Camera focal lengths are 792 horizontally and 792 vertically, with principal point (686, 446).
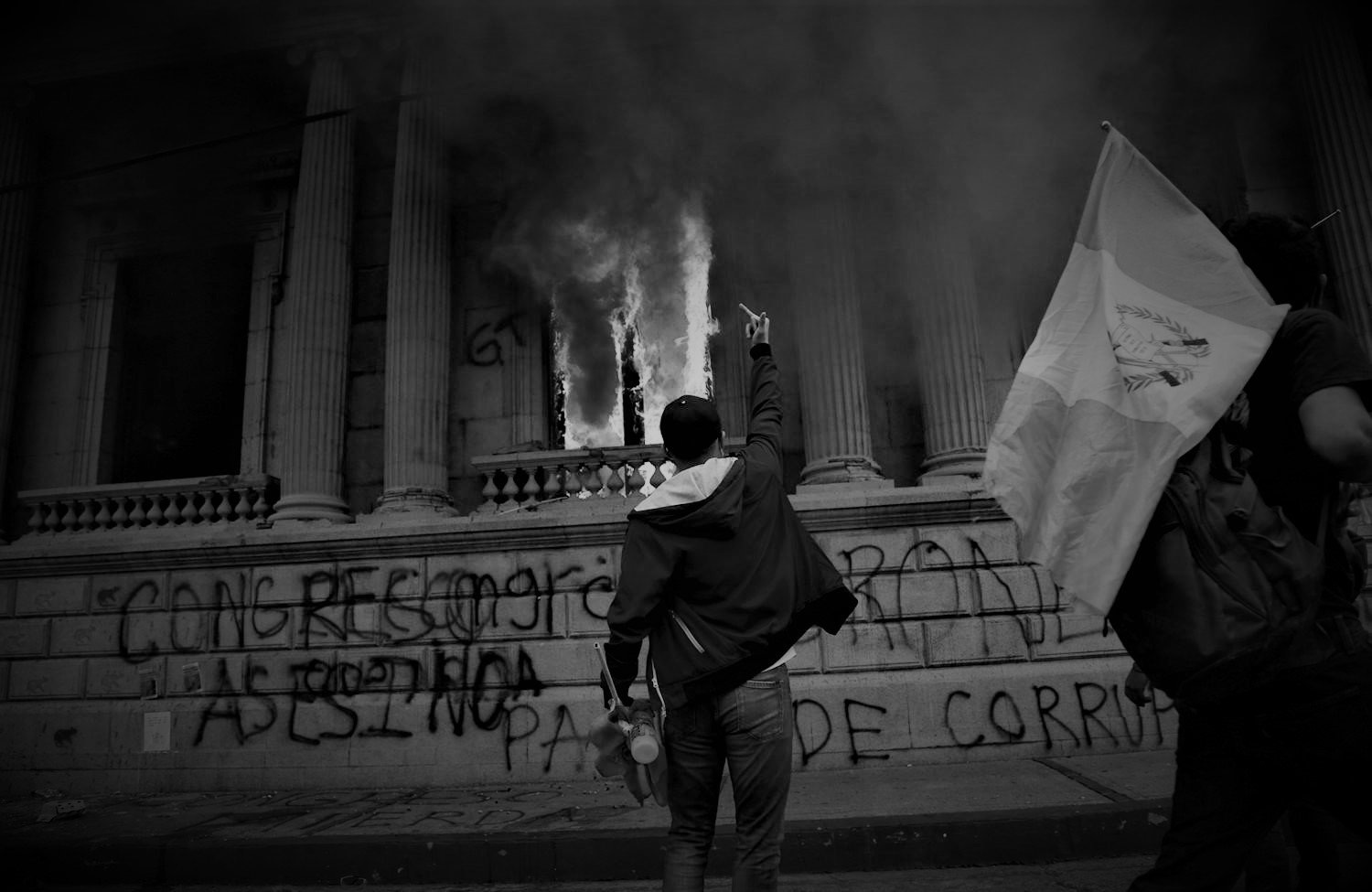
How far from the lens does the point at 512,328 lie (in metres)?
8.06

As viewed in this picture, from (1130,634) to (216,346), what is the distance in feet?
32.2

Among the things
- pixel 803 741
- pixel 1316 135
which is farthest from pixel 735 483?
pixel 1316 135

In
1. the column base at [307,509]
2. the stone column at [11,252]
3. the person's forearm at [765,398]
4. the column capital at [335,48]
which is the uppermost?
the column capital at [335,48]

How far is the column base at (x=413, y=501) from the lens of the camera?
6.88 m

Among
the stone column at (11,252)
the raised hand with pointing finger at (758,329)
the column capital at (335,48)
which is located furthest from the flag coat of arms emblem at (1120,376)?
the stone column at (11,252)

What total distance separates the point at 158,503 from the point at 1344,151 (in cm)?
1111

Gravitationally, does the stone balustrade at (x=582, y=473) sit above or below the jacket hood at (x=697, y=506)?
above

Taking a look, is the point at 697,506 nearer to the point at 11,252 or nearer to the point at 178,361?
the point at 178,361

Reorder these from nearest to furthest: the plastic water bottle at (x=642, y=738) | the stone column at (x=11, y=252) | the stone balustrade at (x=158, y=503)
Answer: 1. the plastic water bottle at (x=642, y=738)
2. the stone balustrade at (x=158, y=503)
3. the stone column at (x=11, y=252)

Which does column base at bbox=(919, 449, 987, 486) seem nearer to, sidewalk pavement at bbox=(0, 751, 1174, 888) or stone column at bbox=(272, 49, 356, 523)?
sidewalk pavement at bbox=(0, 751, 1174, 888)

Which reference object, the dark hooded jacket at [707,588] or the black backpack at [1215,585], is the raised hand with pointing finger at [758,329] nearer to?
the dark hooded jacket at [707,588]

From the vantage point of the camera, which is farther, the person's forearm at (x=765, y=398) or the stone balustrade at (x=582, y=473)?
the stone balustrade at (x=582, y=473)

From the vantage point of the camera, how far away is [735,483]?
2.23 m

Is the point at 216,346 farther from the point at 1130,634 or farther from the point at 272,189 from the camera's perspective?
the point at 1130,634
